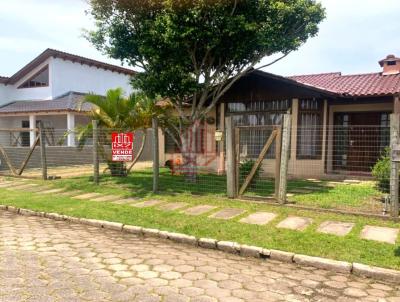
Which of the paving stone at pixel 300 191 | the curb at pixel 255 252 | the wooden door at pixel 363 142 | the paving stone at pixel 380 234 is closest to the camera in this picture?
the curb at pixel 255 252

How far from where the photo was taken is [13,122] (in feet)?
74.4

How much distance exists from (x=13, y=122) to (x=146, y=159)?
8.94m

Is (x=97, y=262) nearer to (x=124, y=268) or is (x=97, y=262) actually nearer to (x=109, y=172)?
(x=124, y=268)

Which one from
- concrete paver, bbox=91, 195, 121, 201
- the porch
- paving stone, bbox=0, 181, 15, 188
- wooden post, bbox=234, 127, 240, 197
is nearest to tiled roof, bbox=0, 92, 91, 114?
the porch

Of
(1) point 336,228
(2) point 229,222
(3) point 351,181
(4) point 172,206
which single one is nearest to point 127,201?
(4) point 172,206

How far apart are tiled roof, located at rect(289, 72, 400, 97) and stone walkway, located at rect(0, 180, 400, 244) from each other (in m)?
6.72

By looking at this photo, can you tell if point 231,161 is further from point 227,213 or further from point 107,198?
point 107,198

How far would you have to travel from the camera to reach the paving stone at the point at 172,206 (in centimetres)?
745

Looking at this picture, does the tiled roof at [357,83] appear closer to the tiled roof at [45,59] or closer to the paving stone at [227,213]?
the paving stone at [227,213]

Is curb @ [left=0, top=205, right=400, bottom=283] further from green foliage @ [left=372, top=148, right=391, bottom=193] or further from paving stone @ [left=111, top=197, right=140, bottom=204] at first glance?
green foliage @ [left=372, top=148, right=391, bottom=193]

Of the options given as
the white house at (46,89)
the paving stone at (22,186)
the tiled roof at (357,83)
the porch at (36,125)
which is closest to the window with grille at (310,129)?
the tiled roof at (357,83)

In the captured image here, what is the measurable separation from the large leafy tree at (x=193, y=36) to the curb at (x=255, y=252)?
473 centimetres

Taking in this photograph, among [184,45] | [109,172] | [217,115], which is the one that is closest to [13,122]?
[109,172]

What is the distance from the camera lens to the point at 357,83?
43.8 feet
